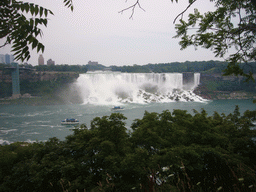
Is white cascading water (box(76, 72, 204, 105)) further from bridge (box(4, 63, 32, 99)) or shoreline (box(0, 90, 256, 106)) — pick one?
bridge (box(4, 63, 32, 99))

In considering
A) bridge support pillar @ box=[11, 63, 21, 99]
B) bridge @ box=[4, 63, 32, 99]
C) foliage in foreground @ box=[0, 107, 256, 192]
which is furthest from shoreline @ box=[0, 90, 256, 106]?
foliage in foreground @ box=[0, 107, 256, 192]

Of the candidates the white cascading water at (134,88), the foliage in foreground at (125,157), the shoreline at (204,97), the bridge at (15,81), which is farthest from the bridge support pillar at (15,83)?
the foliage in foreground at (125,157)

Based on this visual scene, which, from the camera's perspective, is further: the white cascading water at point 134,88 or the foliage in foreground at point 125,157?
the white cascading water at point 134,88

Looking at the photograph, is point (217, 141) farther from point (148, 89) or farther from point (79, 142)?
point (148, 89)

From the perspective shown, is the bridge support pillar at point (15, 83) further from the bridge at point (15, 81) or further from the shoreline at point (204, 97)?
the shoreline at point (204, 97)

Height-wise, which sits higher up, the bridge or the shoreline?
the bridge

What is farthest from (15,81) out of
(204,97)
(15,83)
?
(204,97)
